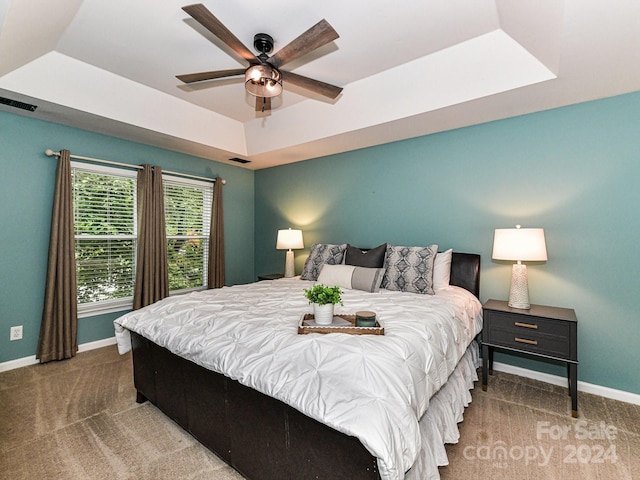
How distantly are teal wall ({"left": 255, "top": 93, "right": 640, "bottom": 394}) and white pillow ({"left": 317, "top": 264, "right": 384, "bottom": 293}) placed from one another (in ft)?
2.70

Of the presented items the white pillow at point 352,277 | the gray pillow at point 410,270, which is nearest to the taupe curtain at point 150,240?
the white pillow at point 352,277

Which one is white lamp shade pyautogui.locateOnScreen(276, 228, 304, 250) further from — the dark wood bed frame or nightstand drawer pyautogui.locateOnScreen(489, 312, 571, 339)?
nightstand drawer pyautogui.locateOnScreen(489, 312, 571, 339)

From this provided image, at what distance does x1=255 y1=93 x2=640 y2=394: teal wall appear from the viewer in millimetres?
2385

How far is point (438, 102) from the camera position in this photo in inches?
103

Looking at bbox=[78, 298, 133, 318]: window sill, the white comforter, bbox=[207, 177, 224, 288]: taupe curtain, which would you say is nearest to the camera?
the white comforter

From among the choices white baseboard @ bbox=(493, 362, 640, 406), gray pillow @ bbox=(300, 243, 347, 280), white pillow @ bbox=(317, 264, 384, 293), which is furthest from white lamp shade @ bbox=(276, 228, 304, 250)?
white baseboard @ bbox=(493, 362, 640, 406)

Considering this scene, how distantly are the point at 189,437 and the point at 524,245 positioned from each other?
2710 millimetres

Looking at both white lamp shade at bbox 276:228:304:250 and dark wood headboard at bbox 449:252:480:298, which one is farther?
white lamp shade at bbox 276:228:304:250

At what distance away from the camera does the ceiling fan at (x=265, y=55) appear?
1.68 meters

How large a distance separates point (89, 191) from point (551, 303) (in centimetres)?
465

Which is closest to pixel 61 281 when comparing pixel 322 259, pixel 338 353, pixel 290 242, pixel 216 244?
pixel 216 244

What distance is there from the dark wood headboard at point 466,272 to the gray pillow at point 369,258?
2.24 ft

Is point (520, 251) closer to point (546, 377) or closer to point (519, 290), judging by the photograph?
point (519, 290)

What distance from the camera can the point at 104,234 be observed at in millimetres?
3475
